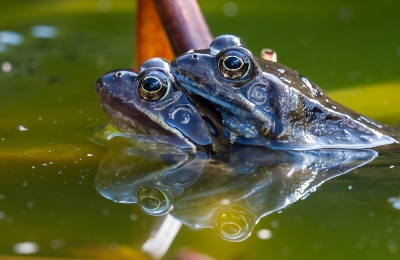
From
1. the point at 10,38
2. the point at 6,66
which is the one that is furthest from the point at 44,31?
the point at 6,66

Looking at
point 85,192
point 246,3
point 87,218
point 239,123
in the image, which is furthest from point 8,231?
point 246,3

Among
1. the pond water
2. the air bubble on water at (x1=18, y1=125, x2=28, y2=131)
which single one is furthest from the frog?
the air bubble on water at (x1=18, y1=125, x2=28, y2=131)

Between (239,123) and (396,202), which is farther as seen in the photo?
(239,123)

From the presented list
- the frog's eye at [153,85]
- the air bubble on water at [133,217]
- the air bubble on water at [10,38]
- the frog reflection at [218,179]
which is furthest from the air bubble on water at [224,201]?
the air bubble on water at [10,38]

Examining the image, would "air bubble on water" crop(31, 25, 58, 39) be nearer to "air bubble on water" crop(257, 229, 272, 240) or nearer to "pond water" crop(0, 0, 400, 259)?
"pond water" crop(0, 0, 400, 259)

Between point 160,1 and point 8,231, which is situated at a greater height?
point 160,1

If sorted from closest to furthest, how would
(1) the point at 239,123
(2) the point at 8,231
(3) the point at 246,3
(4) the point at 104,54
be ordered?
(2) the point at 8,231, (1) the point at 239,123, (4) the point at 104,54, (3) the point at 246,3

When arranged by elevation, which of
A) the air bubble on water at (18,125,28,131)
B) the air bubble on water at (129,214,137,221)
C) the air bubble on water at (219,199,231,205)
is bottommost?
the air bubble on water at (219,199,231,205)

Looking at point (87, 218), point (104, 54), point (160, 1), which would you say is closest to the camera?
point (87, 218)

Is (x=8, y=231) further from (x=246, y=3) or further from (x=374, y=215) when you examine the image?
(x=246, y=3)
